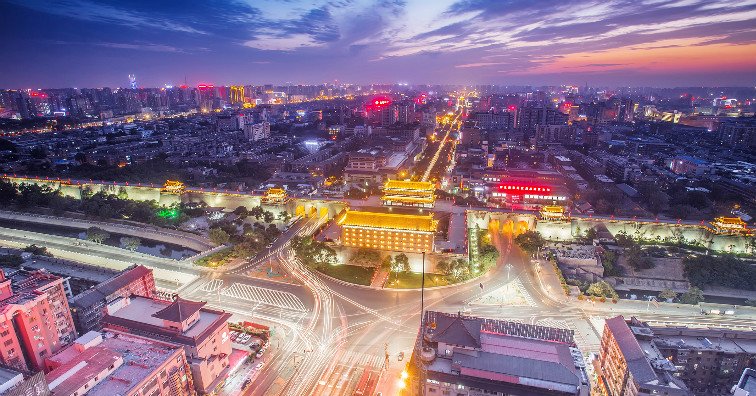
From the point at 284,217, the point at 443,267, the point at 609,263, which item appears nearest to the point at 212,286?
the point at 284,217

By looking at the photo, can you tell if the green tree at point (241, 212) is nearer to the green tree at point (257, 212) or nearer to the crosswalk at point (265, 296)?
the green tree at point (257, 212)

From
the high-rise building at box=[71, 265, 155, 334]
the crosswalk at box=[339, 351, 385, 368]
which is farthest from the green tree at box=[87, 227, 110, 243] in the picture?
the crosswalk at box=[339, 351, 385, 368]

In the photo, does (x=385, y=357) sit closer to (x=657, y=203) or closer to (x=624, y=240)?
(x=624, y=240)

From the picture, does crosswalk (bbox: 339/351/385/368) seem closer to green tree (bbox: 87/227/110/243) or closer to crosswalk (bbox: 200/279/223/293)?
crosswalk (bbox: 200/279/223/293)

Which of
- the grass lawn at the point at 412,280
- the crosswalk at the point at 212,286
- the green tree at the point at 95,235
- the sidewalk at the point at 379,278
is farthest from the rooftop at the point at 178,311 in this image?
the green tree at the point at 95,235

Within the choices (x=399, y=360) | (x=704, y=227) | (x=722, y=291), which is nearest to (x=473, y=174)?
(x=704, y=227)

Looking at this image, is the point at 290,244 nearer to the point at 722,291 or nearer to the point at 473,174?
the point at 473,174
